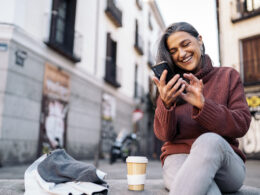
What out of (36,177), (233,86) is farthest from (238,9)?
(36,177)

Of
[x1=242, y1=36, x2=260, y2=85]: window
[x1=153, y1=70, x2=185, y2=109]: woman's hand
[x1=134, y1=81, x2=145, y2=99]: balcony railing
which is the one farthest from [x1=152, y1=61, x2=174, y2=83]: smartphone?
[x1=134, y1=81, x2=145, y2=99]: balcony railing

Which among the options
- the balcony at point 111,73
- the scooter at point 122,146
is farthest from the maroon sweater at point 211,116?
the balcony at point 111,73

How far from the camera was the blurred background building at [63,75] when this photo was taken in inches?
269

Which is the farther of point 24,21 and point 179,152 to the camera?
point 24,21

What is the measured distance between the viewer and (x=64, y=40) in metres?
9.45

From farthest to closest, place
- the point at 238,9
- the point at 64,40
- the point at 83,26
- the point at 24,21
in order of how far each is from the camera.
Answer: the point at 238,9, the point at 83,26, the point at 64,40, the point at 24,21

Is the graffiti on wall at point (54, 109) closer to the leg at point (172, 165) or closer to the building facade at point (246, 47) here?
the leg at point (172, 165)

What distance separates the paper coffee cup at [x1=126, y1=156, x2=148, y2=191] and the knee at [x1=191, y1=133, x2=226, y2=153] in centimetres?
55

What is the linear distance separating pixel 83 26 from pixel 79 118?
3.55m

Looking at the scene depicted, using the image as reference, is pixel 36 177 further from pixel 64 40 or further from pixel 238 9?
pixel 238 9

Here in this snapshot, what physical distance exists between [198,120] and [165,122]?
253mm

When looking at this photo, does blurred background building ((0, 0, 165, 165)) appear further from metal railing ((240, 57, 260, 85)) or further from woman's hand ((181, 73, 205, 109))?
woman's hand ((181, 73, 205, 109))

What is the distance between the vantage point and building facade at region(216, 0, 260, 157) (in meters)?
11.2

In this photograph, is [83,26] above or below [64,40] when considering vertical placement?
above
